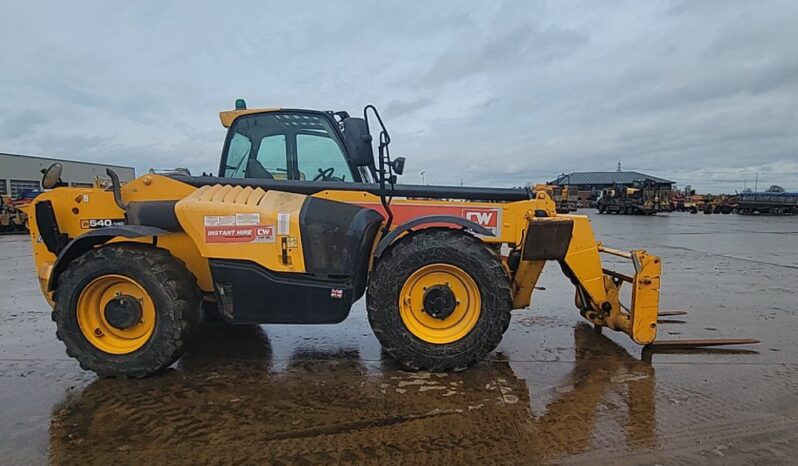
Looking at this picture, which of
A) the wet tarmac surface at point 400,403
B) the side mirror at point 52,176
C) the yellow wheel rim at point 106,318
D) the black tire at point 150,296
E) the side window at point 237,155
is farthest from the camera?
the side window at point 237,155

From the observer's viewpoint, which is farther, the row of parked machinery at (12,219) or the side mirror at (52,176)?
the row of parked machinery at (12,219)

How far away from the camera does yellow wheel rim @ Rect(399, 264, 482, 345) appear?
4082 millimetres

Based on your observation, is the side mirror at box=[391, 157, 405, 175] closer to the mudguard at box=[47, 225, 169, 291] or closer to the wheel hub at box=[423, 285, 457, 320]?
the wheel hub at box=[423, 285, 457, 320]

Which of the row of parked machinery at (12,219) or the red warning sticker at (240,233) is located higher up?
the red warning sticker at (240,233)

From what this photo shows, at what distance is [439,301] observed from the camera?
4043 mm

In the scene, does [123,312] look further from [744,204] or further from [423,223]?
[744,204]

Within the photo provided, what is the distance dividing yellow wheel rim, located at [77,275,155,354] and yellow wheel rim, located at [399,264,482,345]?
205 centimetres

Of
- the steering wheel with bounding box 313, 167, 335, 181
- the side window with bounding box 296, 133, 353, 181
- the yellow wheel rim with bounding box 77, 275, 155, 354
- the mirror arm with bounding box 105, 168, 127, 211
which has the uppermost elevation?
the side window with bounding box 296, 133, 353, 181

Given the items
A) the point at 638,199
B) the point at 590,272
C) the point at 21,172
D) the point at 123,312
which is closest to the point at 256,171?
the point at 123,312

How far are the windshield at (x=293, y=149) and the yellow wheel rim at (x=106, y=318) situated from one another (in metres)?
1.38

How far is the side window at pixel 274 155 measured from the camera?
4625mm

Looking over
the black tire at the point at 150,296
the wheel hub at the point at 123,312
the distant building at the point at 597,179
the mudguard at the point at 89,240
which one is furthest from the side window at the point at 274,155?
the distant building at the point at 597,179

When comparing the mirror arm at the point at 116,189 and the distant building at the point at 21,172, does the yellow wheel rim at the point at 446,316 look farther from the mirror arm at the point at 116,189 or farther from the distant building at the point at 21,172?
the distant building at the point at 21,172

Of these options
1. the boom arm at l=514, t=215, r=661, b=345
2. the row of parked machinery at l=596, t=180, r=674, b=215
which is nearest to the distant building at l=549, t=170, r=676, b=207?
the row of parked machinery at l=596, t=180, r=674, b=215
